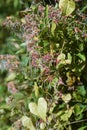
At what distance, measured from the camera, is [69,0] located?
1809 mm

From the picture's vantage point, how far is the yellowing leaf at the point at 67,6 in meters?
1.77

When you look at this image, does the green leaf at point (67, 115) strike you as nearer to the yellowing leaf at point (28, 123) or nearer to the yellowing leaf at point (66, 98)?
the yellowing leaf at point (66, 98)

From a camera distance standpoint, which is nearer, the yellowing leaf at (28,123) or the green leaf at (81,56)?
the green leaf at (81,56)

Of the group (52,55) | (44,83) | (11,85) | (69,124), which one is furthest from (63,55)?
(11,85)

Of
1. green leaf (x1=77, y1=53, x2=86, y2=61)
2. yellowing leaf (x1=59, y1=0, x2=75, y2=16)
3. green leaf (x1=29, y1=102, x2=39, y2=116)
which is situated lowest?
green leaf (x1=29, y1=102, x2=39, y2=116)

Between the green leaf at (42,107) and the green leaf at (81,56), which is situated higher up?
the green leaf at (81,56)

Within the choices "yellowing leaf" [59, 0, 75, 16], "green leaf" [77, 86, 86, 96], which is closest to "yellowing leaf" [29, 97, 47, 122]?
"green leaf" [77, 86, 86, 96]

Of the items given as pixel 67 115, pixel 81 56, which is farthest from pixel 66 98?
pixel 81 56

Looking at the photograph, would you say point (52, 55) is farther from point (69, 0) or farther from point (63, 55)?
point (69, 0)

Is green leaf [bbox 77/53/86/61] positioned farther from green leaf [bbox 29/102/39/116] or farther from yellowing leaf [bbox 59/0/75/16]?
green leaf [bbox 29/102/39/116]

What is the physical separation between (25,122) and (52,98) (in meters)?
0.19

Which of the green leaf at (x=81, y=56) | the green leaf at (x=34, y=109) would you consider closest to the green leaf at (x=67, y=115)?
the green leaf at (x=34, y=109)

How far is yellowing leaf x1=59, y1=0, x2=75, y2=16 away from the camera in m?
1.77

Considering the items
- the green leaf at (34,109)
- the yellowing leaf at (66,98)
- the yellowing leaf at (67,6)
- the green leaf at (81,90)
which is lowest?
the green leaf at (34,109)
